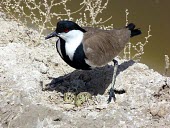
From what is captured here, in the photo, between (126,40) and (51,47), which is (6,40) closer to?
(51,47)

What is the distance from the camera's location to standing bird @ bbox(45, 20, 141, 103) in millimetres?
4484

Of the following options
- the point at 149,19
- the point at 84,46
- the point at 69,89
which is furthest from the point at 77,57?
the point at 149,19

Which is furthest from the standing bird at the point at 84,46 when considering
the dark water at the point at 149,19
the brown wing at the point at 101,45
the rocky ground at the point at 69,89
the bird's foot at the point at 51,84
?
the dark water at the point at 149,19

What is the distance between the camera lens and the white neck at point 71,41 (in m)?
4.48

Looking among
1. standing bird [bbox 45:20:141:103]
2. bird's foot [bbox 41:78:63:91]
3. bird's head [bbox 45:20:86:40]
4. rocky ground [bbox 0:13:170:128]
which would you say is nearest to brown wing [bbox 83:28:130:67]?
standing bird [bbox 45:20:141:103]

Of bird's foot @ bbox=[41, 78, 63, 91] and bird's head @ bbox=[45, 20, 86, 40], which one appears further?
bird's foot @ bbox=[41, 78, 63, 91]

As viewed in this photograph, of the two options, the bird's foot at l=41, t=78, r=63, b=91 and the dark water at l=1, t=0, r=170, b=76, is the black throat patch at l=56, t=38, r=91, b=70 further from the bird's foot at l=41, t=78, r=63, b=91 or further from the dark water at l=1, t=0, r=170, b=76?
the dark water at l=1, t=0, r=170, b=76

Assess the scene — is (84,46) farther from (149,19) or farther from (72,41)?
(149,19)

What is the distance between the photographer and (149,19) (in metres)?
8.66

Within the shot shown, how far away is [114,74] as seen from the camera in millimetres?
4766

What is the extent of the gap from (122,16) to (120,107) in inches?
171

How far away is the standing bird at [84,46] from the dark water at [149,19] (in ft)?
9.57

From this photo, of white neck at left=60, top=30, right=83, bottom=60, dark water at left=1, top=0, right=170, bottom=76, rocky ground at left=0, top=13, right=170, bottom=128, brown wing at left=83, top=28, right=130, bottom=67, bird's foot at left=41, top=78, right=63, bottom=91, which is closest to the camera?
rocky ground at left=0, top=13, right=170, bottom=128

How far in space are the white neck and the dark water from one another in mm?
3232
